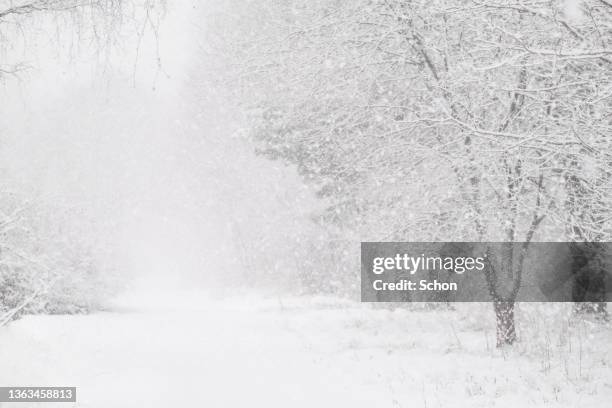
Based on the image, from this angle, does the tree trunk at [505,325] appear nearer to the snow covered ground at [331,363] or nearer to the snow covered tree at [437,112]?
the snow covered tree at [437,112]

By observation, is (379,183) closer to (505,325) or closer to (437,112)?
(437,112)

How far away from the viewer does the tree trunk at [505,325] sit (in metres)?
7.07

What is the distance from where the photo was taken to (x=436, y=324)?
384 inches

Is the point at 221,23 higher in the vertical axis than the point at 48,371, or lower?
higher

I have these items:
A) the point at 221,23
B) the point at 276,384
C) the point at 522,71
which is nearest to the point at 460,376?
the point at 276,384

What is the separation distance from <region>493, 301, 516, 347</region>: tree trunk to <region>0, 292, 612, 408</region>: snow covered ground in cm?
18

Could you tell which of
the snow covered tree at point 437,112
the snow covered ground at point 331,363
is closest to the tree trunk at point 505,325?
the snow covered tree at point 437,112

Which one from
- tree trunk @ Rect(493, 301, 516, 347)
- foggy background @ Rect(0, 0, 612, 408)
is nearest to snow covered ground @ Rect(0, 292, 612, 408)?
foggy background @ Rect(0, 0, 612, 408)

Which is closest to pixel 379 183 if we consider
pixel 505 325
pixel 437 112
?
pixel 437 112

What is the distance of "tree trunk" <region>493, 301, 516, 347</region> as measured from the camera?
7.07 metres

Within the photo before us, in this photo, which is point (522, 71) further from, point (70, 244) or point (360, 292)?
point (70, 244)

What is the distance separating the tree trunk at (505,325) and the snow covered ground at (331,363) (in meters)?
0.18

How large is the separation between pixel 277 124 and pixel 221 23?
9727 mm

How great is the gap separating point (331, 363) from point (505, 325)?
2.39m
